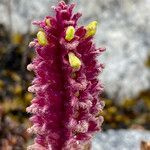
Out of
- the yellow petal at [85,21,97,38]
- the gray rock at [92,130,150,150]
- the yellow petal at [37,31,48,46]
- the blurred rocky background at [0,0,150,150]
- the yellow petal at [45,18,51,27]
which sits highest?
the blurred rocky background at [0,0,150,150]

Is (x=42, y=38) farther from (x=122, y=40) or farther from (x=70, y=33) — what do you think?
(x=122, y=40)

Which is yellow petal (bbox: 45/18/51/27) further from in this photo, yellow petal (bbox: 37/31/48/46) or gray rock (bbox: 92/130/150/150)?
gray rock (bbox: 92/130/150/150)

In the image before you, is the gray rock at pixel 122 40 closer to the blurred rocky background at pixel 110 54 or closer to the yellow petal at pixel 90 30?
the blurred rocky background at pixel 110 54

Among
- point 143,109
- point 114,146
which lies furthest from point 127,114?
point 114,146

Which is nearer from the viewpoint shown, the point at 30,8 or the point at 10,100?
the point at 10,100

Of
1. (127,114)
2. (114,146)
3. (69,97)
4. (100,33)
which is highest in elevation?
(100,33)

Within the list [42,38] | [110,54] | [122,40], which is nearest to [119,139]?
[110,54]

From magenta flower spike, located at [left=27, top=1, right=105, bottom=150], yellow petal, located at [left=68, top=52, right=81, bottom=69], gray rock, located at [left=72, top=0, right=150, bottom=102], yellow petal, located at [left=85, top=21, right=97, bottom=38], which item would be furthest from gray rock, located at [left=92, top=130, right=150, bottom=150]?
yellow petal, located at [left=68, top=52, right=81, bottom=69]

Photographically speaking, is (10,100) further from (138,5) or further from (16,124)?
(138,5)
